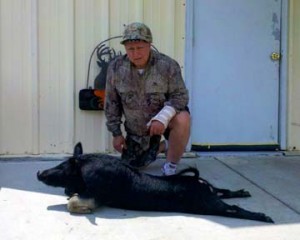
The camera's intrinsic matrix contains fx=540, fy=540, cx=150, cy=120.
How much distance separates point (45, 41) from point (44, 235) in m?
2.37

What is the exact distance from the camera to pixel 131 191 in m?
3.22

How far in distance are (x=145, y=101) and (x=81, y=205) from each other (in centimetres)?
118

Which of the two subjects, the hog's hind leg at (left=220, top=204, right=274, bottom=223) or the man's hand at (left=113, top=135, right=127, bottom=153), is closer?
the hog's hind leg at (left=220, top=204, right=274, bottom=223)

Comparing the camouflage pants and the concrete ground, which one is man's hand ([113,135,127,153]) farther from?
the concrete ground

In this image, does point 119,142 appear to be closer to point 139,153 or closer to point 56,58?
point 139,153

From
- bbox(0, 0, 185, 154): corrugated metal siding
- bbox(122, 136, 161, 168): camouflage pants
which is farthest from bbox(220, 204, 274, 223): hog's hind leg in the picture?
bbox(0, 0, 185, 154): corrugated metal siding

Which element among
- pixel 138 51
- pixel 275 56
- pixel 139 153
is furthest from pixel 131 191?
pixel 275 56

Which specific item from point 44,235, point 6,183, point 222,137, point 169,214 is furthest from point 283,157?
point 44,235

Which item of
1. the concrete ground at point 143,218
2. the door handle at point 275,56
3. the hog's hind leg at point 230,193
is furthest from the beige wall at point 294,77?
the hog's hind leg at point 230,193

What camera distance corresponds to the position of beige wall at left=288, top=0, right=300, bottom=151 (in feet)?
17.0

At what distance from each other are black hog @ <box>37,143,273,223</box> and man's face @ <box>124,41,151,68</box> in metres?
0.93

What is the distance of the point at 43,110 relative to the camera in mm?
4812

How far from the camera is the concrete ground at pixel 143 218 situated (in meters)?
2.84

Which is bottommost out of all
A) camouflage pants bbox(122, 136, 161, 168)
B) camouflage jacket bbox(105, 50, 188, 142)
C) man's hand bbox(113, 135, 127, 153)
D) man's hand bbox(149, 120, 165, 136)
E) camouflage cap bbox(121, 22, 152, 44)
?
camouflage pants bbox(122, 136, 161, 168)
